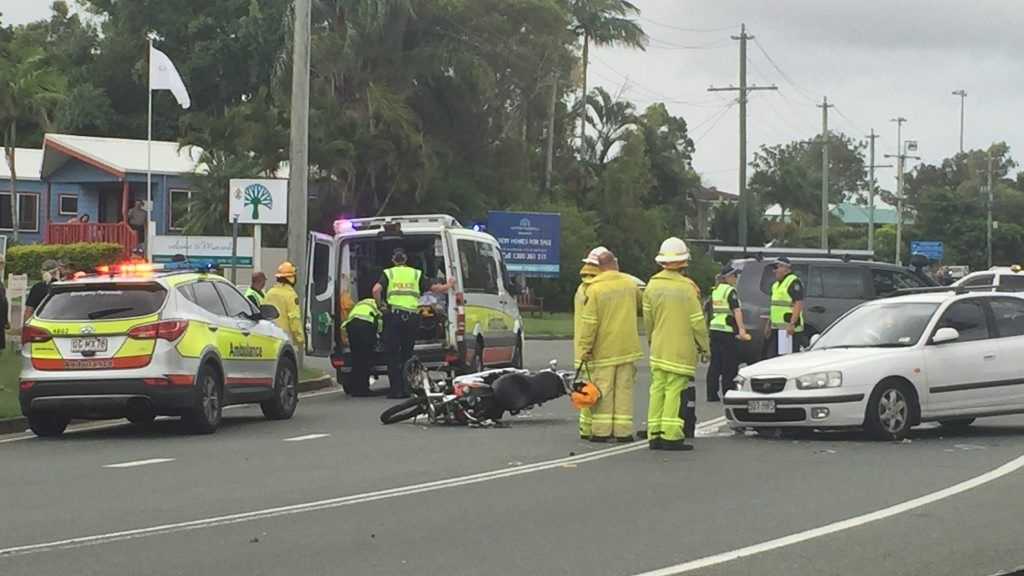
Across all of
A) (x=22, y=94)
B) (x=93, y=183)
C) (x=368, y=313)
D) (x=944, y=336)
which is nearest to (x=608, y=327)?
(x=944, y=336)

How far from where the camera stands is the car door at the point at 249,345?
16.6m

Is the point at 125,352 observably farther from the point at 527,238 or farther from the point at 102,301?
the point at 527,238

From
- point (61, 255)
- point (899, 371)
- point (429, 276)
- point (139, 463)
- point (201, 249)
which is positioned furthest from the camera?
point (61, 255)

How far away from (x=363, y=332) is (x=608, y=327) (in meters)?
6.96

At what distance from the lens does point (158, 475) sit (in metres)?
12.2

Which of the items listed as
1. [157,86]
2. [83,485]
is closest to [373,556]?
[83,485]

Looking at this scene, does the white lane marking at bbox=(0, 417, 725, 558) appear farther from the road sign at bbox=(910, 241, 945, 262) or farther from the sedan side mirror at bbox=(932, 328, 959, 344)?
the road sign at bbox=(910, 241, 945, 262)

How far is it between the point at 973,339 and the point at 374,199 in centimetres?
3841

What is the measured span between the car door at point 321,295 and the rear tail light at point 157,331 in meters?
6.00

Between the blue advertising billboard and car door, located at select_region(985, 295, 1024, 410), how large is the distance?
33.9m

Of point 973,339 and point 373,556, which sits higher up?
point 973,339

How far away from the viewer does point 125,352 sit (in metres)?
15.0

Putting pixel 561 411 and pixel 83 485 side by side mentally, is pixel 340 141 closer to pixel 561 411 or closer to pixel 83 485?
pixel 561 411

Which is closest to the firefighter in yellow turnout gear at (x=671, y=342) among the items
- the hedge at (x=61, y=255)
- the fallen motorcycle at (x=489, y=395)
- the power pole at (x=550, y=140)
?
the fallen motorcycle at (x=489, y=395)
